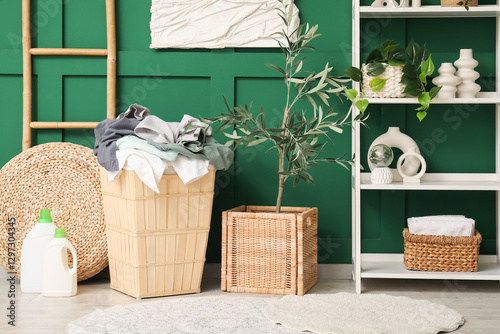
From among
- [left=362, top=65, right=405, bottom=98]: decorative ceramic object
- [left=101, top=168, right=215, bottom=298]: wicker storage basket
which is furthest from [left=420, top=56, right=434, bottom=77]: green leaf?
Result: [left=101, top=168, right=215, bottom=298]: wicker storage basket

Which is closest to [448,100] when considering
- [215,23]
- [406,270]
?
[406,270]

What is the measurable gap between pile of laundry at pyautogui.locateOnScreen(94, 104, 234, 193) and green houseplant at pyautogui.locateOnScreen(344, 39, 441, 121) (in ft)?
2.17

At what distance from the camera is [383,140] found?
2.70 meters

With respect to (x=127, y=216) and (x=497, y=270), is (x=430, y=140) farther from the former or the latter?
(x=127, y=216)

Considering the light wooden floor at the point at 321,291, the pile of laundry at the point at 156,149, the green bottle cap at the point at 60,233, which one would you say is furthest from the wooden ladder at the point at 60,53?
the light wooden floor at the point at 321,291

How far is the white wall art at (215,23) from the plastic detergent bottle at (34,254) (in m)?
0.99

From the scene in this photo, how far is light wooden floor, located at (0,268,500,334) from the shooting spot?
202cm

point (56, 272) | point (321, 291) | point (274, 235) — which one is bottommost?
point (321, 291)

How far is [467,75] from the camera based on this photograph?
2.58 m

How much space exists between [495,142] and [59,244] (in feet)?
6.67

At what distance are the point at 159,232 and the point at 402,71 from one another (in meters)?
1.21

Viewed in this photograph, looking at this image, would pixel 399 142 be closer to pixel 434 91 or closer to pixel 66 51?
pixel 434 91

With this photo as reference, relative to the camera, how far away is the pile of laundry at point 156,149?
2.27 meters

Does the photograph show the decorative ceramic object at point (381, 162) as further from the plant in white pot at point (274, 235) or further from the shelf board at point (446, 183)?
the plant in white pot at point (274, 235)
